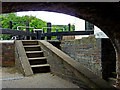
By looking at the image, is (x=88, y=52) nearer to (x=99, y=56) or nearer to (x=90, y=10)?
(x=99, y=56)

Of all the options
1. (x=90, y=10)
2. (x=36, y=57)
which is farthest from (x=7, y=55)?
(x=90, y=10)

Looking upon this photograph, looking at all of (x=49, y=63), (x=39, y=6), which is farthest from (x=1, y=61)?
(x=39, y=6)

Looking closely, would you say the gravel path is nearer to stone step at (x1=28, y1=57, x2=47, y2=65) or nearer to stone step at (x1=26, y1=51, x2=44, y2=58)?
stone step at (x1=28, y1=57, x2=47, y2=65)

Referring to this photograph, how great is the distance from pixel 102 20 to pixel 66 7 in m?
1.15

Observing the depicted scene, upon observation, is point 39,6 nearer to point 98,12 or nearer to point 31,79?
point 98,12

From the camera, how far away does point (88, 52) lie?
5.62 m

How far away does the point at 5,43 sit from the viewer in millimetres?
6848

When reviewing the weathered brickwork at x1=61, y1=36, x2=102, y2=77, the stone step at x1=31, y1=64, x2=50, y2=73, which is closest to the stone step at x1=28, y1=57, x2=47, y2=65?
the stone step at x1=31, y1=64, x2=50, y2=73

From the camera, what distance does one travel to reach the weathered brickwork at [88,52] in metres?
5.07

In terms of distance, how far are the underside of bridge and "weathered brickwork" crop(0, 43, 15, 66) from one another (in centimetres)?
431

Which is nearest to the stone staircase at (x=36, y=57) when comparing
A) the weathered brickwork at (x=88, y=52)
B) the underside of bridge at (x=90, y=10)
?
the weathered brickwork at (x=88, y=52)

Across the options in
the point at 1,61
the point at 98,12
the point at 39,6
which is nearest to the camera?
the point at 39,6

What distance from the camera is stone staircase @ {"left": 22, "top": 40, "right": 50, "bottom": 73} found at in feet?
17.3

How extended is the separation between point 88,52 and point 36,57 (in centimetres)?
205
